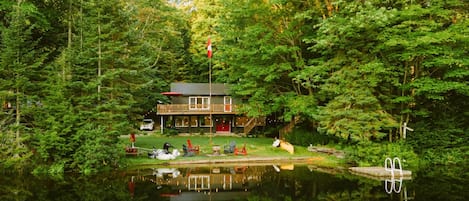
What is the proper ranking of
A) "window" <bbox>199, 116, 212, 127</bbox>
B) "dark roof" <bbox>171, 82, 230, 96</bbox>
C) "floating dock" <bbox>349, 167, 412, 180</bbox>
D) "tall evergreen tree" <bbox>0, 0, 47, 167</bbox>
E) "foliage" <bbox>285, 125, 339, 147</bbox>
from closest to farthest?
"floating dock" <bbox>349, 167, 412, 180</bbox>
"tall evergreen tree" <bbox>0, 0, 47, 167</bbox>
"foliage" <bbox>285, 125, 339, 147</bbox>
"dark roof" <bbox>171, 82, 230, 96</bbox>
"window" <bbox>199, 116, 212, 127</bbox>

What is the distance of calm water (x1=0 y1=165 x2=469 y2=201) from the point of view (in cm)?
1465

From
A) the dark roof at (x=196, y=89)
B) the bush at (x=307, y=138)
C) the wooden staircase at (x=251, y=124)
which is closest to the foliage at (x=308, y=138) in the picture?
the bush at (x=307, y=138)

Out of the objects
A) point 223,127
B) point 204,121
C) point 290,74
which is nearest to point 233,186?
point 290,74

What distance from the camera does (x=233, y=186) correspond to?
16750 millimetres

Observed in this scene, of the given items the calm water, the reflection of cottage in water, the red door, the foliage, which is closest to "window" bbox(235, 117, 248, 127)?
the red door

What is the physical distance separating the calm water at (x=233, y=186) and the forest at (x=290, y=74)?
2.45 metres

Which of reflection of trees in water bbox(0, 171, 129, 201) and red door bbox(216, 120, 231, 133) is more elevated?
red door bbox(216, 120, 231, 133)

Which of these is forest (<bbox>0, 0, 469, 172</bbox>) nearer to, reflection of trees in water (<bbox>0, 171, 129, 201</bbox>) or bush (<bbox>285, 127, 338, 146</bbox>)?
bush (<bbox>285, 127, 338, 146</bbox>)

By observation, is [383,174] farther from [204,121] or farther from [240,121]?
[204,121]

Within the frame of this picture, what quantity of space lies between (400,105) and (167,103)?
879 inches

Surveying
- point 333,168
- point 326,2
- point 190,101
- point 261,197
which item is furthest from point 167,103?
point 261,197

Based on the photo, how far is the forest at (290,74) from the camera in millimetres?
20391

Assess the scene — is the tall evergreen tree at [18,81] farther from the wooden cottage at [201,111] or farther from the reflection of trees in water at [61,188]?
the wooden cottage at [201,111]

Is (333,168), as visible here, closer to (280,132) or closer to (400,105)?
(400,105)
